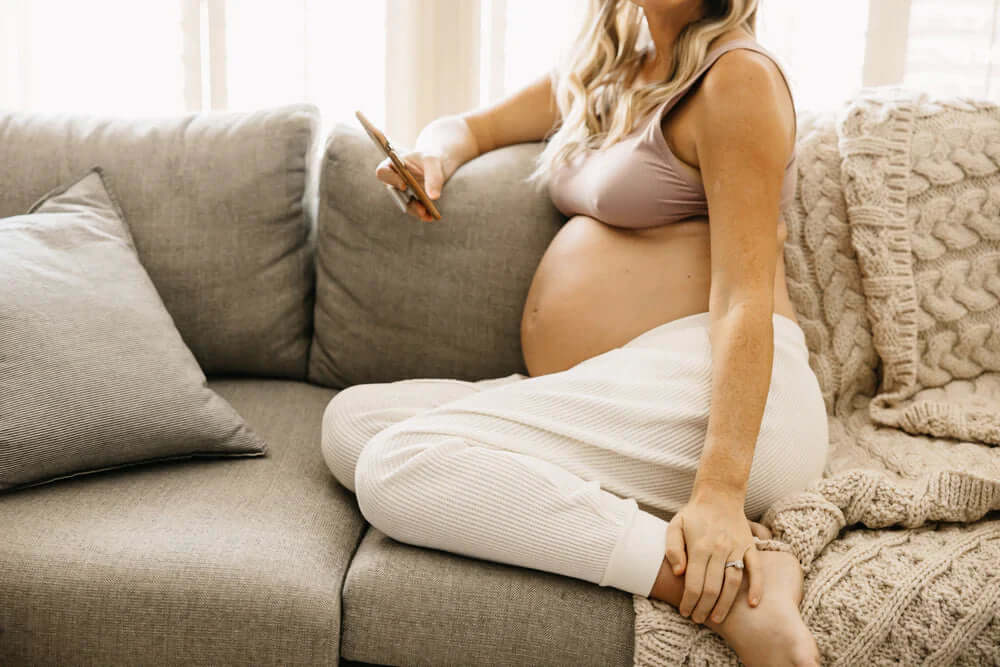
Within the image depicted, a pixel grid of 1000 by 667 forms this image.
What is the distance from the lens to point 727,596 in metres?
0.94

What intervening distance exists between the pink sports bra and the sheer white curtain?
0.89 metres

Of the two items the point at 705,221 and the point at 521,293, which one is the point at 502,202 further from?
the point at 705,221

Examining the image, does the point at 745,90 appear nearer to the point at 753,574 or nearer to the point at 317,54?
the point at 753,574

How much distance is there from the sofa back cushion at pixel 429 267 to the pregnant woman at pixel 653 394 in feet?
0.34

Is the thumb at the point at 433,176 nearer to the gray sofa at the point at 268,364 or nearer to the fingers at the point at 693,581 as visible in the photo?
the gray sofa at the point at 268,364

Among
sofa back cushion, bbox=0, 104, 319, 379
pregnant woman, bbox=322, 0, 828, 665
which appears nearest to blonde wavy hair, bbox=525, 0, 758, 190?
pregnant woman, bbox=322, 0, 828, 665

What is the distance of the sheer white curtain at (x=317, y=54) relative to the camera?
2096 mm

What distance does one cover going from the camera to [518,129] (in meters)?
1.66

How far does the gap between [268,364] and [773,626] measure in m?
1.06

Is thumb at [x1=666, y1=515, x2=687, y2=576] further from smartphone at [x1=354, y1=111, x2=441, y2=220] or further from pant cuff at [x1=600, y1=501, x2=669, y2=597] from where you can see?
smartphone at [x1=354, y1=111, x2=441, y2=220]

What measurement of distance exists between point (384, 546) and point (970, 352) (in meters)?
0.98

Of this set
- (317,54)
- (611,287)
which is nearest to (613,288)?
(611,287)

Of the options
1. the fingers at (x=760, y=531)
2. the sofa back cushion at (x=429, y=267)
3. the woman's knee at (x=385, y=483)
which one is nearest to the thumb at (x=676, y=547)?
the fingers at (x=760, y=531)

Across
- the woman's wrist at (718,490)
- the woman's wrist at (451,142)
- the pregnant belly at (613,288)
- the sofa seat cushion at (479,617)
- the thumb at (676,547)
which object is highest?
the woman's wrist at (451,142)
